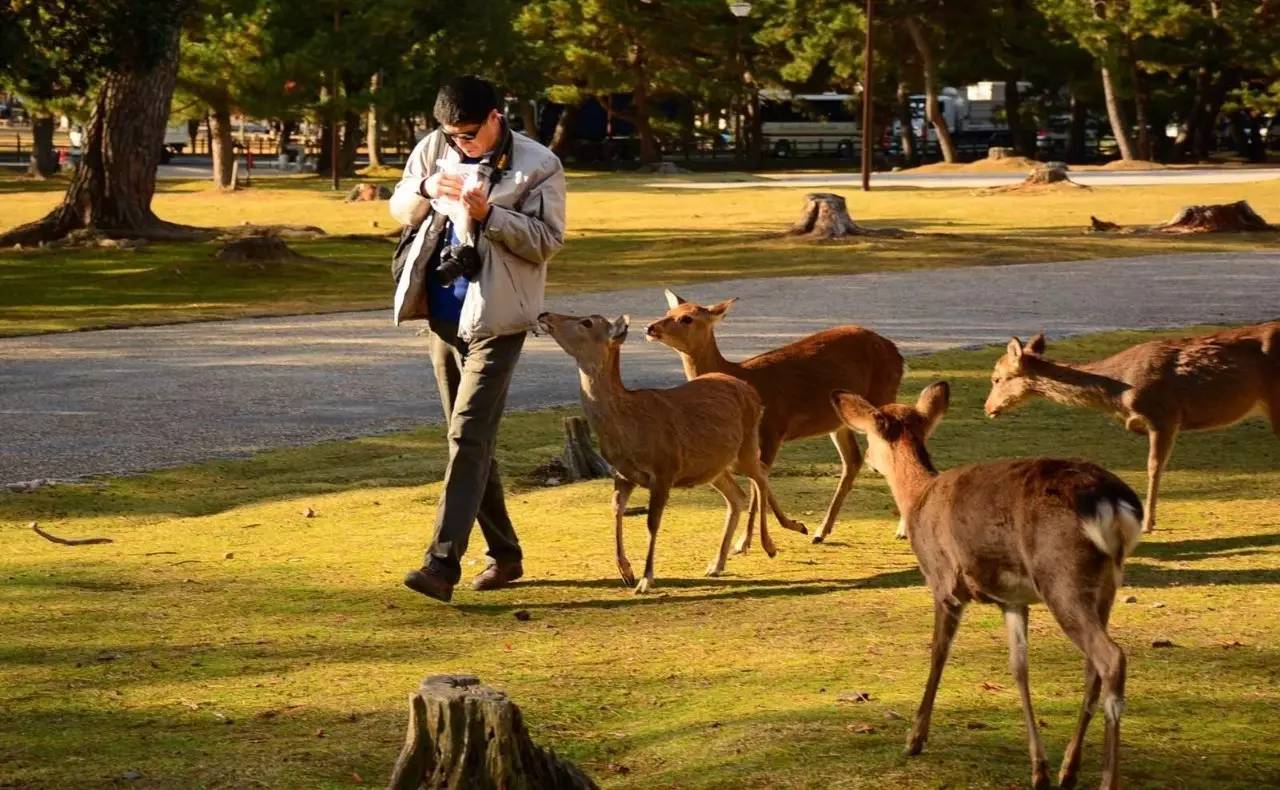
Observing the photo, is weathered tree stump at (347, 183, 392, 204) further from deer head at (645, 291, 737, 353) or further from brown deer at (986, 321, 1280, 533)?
brown deer at (986, 321, 1280, 533)

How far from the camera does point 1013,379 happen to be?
33.9ft

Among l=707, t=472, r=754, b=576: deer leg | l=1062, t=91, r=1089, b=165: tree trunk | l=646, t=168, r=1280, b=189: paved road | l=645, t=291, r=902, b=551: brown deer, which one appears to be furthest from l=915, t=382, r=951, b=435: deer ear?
l=1062, t=91, r=1089, b=165: tree trunk

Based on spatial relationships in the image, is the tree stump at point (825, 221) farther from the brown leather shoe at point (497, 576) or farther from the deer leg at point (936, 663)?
the deer leg at point (936, 663)

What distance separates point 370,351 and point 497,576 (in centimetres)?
944

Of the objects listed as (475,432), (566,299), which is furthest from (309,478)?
(566,299)

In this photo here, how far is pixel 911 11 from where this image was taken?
5669 cm

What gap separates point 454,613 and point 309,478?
12.6ft

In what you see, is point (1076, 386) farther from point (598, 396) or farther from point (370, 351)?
point (370, 351)

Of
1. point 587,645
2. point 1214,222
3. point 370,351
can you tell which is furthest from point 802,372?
point 1214,222

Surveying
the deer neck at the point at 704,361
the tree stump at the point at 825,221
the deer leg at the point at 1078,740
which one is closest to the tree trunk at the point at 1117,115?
the tree stump at the point at 825,221

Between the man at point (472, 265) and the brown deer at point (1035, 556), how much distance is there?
7.27 ft

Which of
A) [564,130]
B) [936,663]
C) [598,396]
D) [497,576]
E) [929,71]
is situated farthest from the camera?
[564,130]

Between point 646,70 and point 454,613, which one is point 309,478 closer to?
point 454,613

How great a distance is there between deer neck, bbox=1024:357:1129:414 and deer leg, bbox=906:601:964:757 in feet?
15.2
